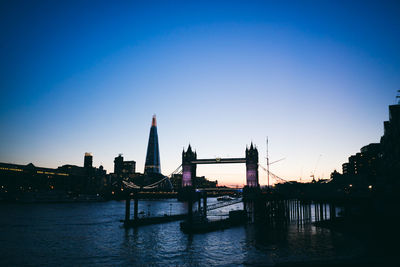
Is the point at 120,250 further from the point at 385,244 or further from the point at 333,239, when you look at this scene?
the point at 385,244

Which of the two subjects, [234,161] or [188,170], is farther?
[188,170]

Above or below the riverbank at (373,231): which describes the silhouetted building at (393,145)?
above

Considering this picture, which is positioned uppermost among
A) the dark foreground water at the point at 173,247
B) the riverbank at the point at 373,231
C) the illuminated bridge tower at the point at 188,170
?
the illuminated bridge tower at the point at 188,170

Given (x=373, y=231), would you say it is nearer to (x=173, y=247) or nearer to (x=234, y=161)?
(x=173, y=247)

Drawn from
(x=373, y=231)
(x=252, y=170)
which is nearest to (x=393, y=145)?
(x=373, y=231)

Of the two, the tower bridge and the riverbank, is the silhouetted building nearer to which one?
the riverbank

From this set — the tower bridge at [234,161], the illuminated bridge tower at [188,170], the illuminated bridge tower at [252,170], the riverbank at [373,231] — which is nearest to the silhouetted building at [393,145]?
the riverbank at [373,231]

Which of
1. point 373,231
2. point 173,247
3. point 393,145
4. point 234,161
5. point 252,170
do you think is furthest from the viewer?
point 234,161

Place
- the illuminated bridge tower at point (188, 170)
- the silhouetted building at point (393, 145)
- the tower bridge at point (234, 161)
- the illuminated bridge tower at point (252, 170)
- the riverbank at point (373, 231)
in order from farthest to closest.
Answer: the illuminated bridge tower at point (188, 170)
the tower bridge at point (234, 161)
the illuminated bridge tower at point (252, 170)
the silhouetted building at point (393, 145)
the riverbank at point (373, 231)

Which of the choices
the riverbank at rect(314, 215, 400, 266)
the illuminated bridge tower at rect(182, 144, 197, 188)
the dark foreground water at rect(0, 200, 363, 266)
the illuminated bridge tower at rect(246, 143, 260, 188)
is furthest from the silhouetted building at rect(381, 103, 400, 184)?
the illuminated bridge tower at rect(182, 144, 197, 188)

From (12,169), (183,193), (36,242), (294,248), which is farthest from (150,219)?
(12,169)

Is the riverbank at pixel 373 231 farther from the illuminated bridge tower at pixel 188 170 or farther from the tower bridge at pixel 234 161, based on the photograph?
the illuminated bridge tower at pixel 188 170

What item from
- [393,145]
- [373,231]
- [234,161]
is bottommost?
[373,231]

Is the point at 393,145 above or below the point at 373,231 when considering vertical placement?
above
